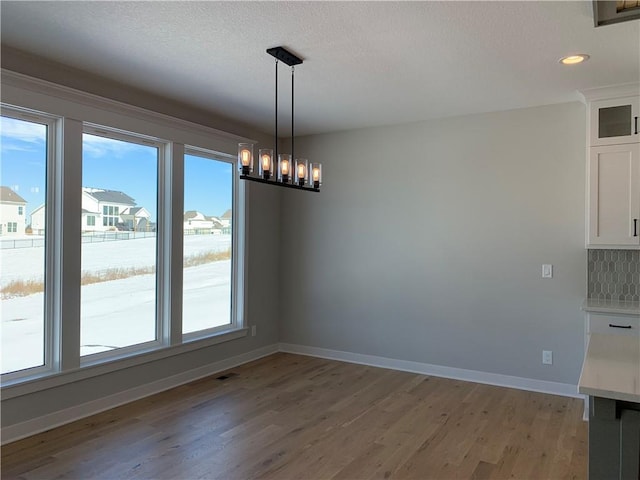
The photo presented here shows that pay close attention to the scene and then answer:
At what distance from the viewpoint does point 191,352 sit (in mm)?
4559

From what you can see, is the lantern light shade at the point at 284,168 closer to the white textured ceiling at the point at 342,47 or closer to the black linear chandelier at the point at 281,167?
the black linear chandelier at the point at 281,167

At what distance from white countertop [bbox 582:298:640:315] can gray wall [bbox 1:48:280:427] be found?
3382 millimetres

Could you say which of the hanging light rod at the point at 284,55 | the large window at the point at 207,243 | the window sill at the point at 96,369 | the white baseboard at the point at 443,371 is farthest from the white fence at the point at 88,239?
the white baseboard at the point at 443,371

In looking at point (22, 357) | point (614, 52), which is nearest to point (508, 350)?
point (614, 52)

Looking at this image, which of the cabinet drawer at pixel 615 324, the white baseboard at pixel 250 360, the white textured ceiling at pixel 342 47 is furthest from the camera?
the cabinet drawer at pixel 615 324

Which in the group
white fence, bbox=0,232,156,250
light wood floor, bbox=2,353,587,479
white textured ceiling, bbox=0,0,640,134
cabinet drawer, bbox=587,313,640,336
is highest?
white textured ceiling, bbox=0,0,640,134

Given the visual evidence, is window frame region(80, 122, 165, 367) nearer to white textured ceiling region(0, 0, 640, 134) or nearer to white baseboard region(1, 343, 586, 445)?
white baseboard region(1, 343, 586, 445)

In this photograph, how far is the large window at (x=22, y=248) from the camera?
3.19 m

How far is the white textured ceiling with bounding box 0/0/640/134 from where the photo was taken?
2.52 meters

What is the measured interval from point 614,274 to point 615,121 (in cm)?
130

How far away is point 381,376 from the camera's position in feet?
15.6

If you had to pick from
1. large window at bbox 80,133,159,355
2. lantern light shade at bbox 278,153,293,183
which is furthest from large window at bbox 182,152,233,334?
lantern light shade at bbox 278,153,293,183

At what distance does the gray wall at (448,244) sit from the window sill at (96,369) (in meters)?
1.41

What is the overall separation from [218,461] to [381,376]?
2242mm
